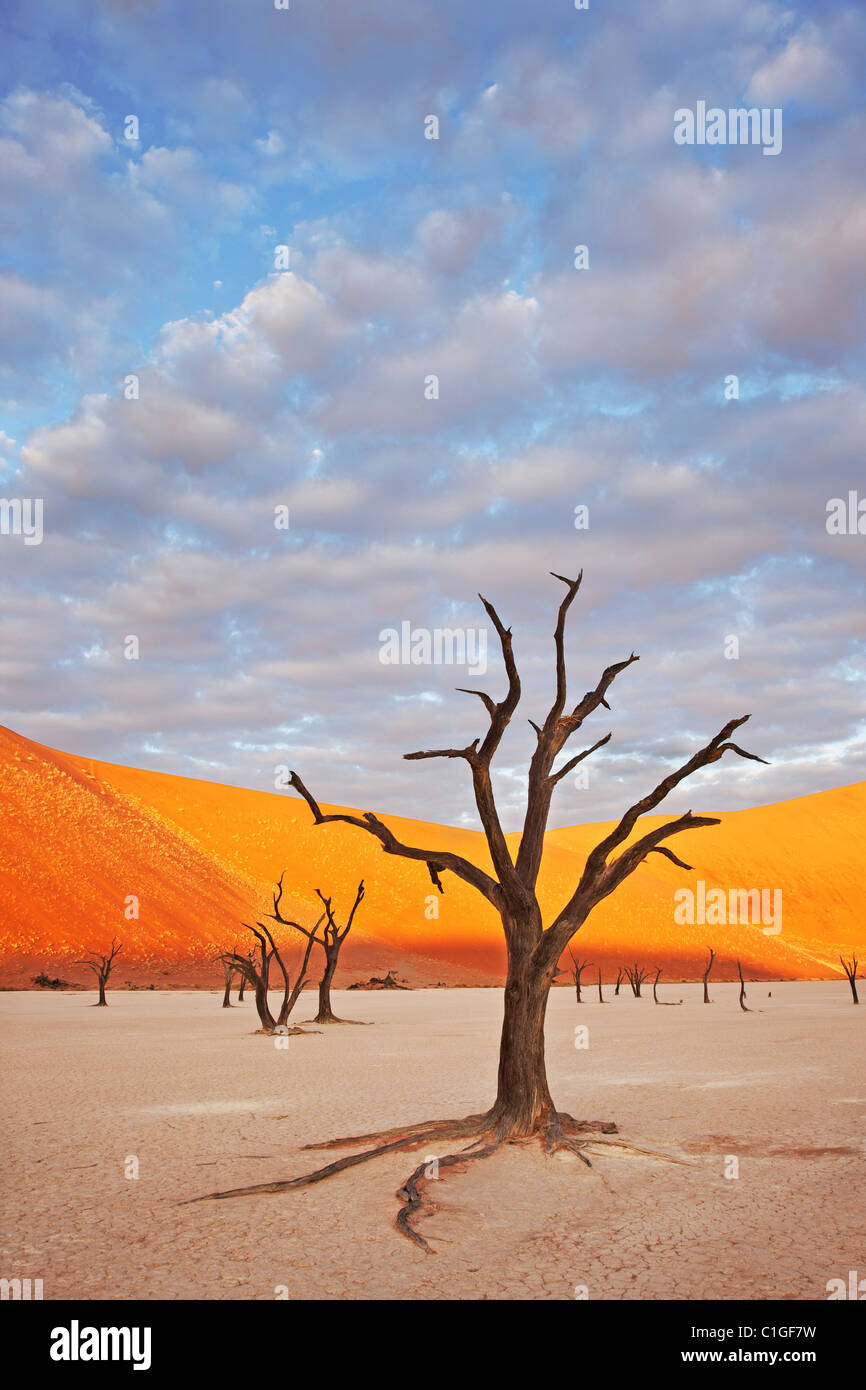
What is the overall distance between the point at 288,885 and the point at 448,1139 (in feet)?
255

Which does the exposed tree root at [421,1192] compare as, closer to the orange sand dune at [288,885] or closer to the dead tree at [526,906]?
the dead tree at [526,906]

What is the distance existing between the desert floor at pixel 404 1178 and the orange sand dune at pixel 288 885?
31.2 m

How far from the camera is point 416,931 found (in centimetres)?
8006

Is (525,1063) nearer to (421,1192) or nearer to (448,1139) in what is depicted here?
(448,1139)

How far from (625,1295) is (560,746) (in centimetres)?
597

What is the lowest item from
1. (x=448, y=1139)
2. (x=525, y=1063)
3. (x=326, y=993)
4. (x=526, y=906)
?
(x=326, y=993)

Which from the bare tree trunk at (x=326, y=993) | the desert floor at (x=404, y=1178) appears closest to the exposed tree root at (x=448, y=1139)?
the desert floor at (x=404, y=1178)

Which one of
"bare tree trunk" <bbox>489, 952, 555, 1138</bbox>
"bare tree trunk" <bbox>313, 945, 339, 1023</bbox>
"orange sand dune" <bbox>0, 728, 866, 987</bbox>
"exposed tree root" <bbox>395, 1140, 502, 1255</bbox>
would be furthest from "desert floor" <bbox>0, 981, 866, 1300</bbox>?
"orange sand dune" <bbox>0, 728, 866, 987</bbox>

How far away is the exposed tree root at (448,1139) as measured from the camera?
7848 mm

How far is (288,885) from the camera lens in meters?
85.0

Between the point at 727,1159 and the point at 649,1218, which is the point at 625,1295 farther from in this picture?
the point at 727,1159

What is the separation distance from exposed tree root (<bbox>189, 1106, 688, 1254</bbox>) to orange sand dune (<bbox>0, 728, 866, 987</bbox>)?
37724mm

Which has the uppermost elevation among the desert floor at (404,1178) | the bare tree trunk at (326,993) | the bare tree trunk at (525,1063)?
the bare tree trunk at (525,1063)

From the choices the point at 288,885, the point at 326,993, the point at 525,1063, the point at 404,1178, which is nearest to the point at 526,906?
the point at 525,1063
